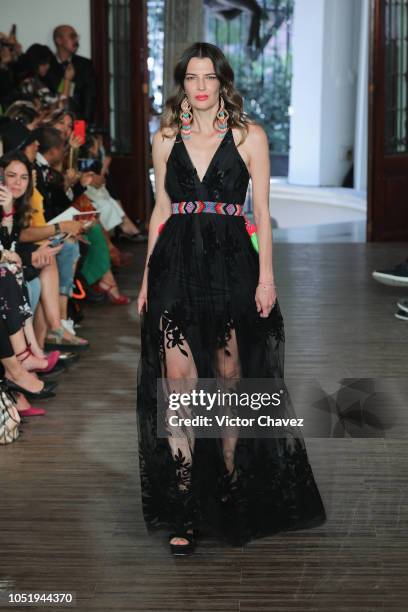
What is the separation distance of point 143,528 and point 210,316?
695mm

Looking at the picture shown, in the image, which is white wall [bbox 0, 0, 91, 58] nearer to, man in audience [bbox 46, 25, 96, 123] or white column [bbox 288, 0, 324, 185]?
man in audience [bbox 46, 25, 96, 123]

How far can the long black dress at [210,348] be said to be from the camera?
3.14 m

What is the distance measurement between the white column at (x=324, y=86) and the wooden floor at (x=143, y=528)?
8.49 meters

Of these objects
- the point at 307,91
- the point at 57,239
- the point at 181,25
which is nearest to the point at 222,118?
the point at 57,239

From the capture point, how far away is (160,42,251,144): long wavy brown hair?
3020 mm

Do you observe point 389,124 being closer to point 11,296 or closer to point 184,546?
point 11,296

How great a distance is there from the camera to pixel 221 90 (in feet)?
10.1

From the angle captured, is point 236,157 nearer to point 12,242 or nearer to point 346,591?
point 346,591

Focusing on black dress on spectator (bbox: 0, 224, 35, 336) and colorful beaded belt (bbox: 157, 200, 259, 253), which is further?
black dress on spectator (bbox: 0, 224, 35, 336)

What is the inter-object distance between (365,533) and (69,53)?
21.9ft

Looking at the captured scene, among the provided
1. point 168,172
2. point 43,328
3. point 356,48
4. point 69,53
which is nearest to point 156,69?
point 356,48

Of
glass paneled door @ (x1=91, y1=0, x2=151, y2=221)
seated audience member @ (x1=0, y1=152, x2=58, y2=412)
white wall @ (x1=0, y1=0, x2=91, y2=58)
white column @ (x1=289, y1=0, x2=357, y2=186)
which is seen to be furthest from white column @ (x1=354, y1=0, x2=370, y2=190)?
seated audience member @ (x1=0, y1=152, x2=58, y2=412)

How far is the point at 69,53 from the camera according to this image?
29.9 ft

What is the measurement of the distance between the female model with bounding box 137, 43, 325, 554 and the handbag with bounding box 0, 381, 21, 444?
1.06m
